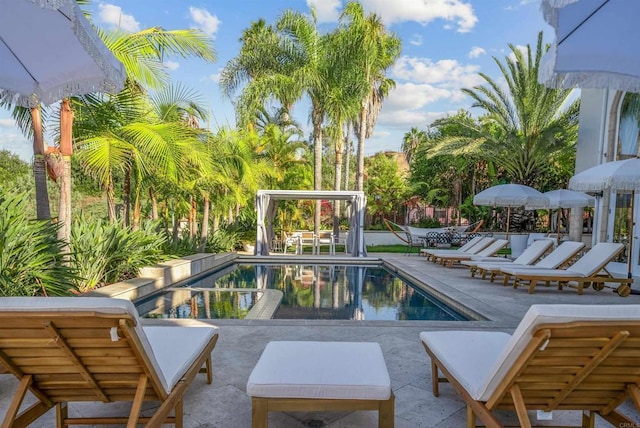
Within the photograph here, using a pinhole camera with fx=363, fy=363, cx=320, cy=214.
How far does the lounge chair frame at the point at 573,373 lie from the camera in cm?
175

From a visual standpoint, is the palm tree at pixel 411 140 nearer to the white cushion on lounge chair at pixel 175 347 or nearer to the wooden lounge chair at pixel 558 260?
the wooden lounge chair at pixel 558 260

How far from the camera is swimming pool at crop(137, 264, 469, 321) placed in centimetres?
608

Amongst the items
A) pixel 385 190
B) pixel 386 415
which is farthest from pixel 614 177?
pixel 385 190

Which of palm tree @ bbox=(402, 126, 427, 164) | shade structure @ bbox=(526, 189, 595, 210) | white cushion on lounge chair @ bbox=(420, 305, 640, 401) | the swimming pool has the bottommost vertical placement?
the swimming pool

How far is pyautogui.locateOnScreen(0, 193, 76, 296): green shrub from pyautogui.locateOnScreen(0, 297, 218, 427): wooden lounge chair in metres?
2.70

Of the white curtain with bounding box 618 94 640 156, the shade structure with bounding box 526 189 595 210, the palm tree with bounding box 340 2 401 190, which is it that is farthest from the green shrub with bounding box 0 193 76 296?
the white curtain with bounding box 618 94 640 156

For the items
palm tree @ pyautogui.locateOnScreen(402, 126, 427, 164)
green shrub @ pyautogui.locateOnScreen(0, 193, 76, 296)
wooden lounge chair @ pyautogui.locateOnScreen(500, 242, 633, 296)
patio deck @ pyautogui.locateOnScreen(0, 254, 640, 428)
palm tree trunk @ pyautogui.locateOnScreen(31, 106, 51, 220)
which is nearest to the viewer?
patio deck @ pyautogui.locateOnScreen(0, 254, 640, 428)

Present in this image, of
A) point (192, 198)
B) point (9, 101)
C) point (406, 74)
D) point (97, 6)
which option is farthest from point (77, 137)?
point (406, 74)

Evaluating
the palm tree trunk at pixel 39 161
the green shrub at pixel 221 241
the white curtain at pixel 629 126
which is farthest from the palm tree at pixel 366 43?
the palm tree trunk at pixel 39 161

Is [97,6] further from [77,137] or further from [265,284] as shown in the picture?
[265,284]

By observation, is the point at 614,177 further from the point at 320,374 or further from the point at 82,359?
the point at 82,359

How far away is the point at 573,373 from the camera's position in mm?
1942

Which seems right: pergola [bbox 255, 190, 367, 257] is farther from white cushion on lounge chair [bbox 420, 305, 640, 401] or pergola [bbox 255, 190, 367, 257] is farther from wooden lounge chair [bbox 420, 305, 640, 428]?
wooden lounge chair [bbox 420, 305, 640, 428]

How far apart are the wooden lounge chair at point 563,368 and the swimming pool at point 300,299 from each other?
376cm
